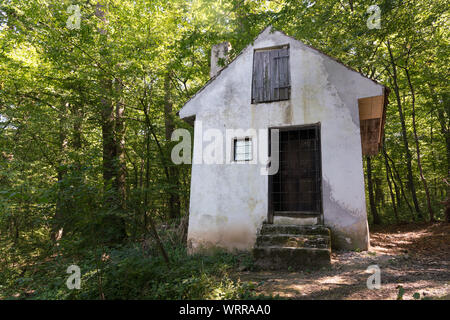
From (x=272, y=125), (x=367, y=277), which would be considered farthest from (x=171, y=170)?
(x=367, y=277)

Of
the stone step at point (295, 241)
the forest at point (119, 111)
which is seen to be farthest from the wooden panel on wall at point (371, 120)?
the stone step at point (295, 241)

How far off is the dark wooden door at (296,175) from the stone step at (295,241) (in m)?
1.17

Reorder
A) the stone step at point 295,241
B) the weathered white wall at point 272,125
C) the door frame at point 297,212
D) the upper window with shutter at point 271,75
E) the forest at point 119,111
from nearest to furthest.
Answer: the forest at point 119,111 → the stone step at point 295,241 → the weathered white wall at point 272,125 → the door frame at point 297,212 → the upper window with shutter at point 271,75

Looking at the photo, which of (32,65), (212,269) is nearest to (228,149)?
(212,269)

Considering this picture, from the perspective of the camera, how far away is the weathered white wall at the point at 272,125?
6371mm

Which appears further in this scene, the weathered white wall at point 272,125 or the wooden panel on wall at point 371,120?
the wooden panel on wall at point 371,120

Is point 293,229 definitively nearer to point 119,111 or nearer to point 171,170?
point 171,170

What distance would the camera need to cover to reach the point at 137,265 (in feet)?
16.9

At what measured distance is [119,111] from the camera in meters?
10.9

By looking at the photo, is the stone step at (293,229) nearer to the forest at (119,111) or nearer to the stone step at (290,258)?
the stone step at (290,258)
